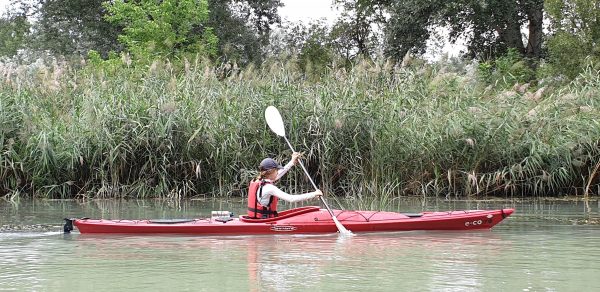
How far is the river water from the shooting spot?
5184 mm

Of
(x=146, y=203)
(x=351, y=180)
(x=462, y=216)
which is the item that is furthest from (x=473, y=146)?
(x=146, y=203)

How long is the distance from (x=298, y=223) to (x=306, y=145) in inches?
124

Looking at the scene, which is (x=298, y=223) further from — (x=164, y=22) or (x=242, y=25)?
(x=242, y=25)

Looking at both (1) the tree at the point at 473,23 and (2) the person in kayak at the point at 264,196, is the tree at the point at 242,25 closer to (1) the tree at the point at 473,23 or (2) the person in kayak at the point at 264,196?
(1) the tree at the point at 473,23

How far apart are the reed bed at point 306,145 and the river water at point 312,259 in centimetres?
198

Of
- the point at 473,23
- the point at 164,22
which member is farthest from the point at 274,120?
the point at 473,23

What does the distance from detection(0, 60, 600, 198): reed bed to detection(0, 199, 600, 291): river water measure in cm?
198

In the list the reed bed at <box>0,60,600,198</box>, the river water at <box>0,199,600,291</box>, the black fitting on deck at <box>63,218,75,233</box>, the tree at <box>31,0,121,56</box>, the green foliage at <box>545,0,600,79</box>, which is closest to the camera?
the river water at <box>0,199,600,291</box>

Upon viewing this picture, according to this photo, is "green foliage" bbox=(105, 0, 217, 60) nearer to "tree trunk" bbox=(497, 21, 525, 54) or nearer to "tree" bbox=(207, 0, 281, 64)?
"tree" bbox=(207, 0, 281, 64)

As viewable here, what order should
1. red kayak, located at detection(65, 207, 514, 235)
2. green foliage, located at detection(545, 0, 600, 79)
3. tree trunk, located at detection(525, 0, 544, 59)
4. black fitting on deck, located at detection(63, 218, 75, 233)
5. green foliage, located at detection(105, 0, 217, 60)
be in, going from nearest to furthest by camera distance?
black fitting on deck, located at detection(63, 218, 75, 233) → red kayak, located at detection(65, 207, 514, 235) → green foliage, located at detection(545, 0, 600, 79) → green foliage, located at detection(105, 0, 217, 60) → tree trunk, located at detection(525, 0, 544, 59)

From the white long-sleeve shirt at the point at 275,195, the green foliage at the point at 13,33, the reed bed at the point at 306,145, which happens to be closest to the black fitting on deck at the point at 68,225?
the white long-sleeve shirt at the point at 275,195

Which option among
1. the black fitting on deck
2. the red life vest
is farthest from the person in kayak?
the black fitting on deck

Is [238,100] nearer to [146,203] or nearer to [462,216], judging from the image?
[146,203]

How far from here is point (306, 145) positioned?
11.2 meters
